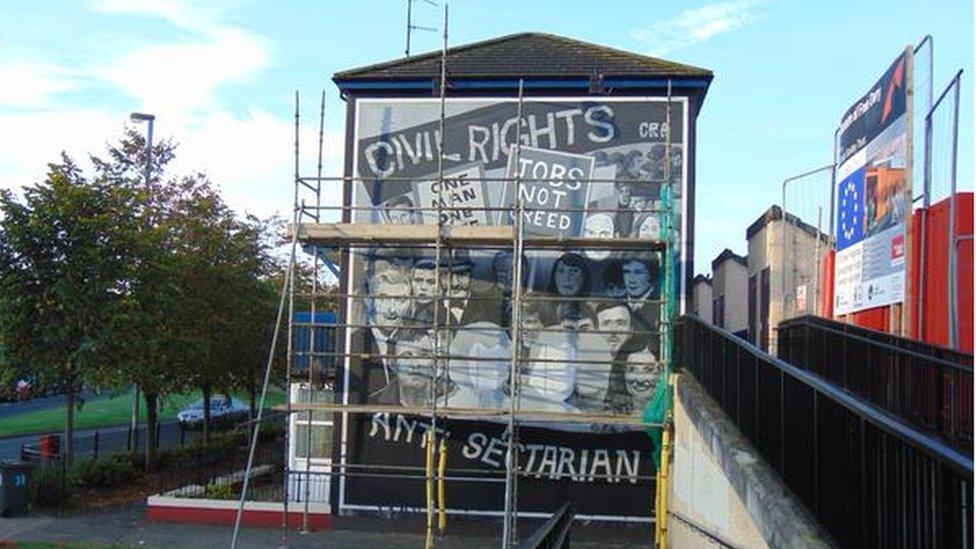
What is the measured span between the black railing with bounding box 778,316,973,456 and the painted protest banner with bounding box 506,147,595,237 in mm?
4559

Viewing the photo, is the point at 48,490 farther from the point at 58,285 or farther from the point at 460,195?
the point at 460,195

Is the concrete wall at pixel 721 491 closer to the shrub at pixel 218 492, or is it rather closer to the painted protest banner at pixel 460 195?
the painted protest banner at pixel 460 195

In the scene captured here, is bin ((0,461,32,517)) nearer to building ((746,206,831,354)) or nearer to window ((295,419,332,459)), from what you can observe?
window ((295,419,332,459))

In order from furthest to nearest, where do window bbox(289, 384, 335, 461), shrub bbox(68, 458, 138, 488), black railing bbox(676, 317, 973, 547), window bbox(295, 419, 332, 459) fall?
1. shrub bbox(68, 458, 138, 488)
2. window bbox(295, 419, 332, 459)
3. window bbox(289, 384, 335, 461)
4. black railing bbox(676, 317, 973, 547)

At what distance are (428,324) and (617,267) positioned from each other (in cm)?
309

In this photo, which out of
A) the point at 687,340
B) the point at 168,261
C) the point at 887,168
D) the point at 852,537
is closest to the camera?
the point at 852,537

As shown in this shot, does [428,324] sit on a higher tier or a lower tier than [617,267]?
lower

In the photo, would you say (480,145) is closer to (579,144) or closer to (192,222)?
(579,144)

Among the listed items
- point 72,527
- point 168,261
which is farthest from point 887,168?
point 168,261

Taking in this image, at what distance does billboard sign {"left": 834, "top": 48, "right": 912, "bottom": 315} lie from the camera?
9.37 metres

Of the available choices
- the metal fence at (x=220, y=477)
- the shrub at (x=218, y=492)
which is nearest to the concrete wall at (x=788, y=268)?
the metal fence at (x=220, y=477)

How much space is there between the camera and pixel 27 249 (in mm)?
16969

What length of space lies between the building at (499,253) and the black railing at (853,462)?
7205mm

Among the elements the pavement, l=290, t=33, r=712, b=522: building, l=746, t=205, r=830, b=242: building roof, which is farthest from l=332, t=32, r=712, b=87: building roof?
the pavement
